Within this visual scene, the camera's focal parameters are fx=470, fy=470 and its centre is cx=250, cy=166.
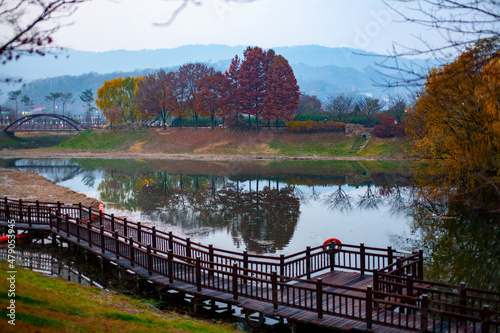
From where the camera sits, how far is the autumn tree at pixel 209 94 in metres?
79.4

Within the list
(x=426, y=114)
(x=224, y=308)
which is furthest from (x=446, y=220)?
(x=224, y=308)

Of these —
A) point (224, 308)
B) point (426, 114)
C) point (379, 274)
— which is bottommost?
point (224, 308)

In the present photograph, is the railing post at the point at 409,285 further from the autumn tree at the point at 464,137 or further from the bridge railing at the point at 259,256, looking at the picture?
the autumn tree at the point at 464,137

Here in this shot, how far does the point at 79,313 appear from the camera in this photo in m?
10.3

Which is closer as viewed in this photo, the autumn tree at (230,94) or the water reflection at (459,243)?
the water reflection at (459,243)

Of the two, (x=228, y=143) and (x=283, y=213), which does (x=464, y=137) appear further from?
(x=228, y=143)

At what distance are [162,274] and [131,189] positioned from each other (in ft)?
88.4

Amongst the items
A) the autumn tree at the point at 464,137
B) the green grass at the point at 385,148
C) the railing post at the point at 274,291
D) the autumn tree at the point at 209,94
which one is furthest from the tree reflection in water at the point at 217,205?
the autumn tree at the point at 209,94

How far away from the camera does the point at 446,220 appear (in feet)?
87.8

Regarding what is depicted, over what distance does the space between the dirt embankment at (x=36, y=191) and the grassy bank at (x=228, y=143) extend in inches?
1275

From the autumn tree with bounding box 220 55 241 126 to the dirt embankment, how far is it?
1422 inches

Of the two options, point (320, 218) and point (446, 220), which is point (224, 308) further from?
point (446, 220)

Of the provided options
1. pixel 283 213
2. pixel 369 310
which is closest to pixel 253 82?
pixel 283 213

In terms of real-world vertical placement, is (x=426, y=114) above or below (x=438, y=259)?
above
